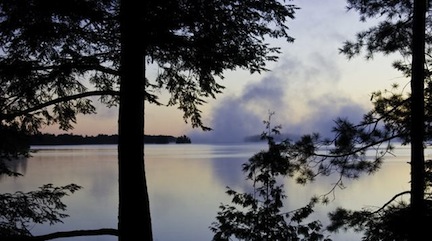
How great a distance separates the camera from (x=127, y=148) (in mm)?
4992

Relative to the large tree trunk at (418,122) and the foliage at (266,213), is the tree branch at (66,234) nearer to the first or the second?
the foliage at (266,213)

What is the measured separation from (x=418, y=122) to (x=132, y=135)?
14.0 ft

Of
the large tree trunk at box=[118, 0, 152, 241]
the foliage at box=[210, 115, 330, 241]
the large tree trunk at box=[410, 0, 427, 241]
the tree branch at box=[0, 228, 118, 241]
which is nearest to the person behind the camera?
the tree branch at box=[0, 228, 118, 241]

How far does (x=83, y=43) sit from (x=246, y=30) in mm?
2436

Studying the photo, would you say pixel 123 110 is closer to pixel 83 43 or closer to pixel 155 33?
pixel 155 33

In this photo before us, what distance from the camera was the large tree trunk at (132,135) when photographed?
5.00 m

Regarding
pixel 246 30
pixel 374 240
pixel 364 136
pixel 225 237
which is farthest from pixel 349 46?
pixel 225 237

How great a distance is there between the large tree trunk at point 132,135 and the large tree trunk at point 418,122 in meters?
3.92

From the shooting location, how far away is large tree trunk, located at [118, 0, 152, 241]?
500 centimetres

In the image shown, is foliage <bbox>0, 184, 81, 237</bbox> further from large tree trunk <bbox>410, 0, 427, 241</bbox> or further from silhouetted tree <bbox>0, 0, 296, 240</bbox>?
large tree trunk <bbox>410, 0, 427, 241</bbox>

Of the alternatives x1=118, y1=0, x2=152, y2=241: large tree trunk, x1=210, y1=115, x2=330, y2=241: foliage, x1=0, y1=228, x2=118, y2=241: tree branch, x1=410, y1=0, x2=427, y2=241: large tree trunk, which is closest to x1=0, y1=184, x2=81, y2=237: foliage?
x1=0, y1=228, x2=118, y2=241: tree branch

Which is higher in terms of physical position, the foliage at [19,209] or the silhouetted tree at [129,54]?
the silhouetted tree at [129,54]

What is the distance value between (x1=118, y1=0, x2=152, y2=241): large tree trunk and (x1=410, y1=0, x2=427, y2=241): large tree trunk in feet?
12.9

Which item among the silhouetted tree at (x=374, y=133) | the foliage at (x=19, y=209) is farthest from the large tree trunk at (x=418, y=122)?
the foliage at (x=19, y=209)
